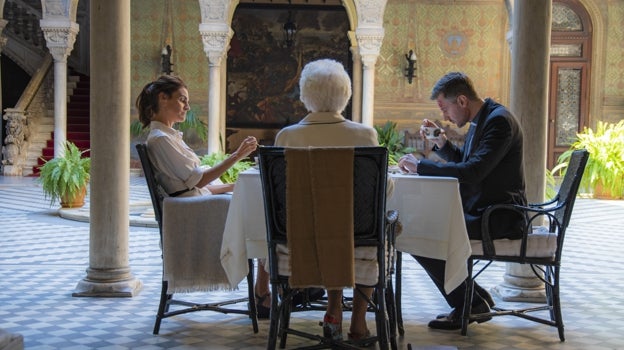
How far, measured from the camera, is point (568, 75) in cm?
1727

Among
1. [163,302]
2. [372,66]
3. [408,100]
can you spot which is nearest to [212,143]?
[372,66]

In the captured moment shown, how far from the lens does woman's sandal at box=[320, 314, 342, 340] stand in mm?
3781

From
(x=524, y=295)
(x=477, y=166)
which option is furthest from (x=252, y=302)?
(x=524, y=295)

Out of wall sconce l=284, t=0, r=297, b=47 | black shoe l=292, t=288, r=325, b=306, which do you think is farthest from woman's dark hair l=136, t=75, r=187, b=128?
wall sconce l=284, t=0, r=297, b=47

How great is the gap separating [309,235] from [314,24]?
1654 cm

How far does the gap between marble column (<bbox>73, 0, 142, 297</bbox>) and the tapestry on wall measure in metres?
14.3

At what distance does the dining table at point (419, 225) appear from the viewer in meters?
3.91

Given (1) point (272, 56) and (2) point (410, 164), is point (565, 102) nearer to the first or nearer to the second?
(1) point (272, 56)

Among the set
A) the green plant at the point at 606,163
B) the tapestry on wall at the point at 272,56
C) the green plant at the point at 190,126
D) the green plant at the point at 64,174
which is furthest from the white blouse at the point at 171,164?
the tapestry on wall at the point at 272,56

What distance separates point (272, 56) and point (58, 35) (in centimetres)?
573

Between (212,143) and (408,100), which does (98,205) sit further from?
(408,100)

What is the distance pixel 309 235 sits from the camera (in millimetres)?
3426

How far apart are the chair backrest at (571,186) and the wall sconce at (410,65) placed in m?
12.7

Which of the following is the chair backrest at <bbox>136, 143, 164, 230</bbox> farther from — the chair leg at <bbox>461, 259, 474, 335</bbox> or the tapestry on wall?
the tapestry on wall
